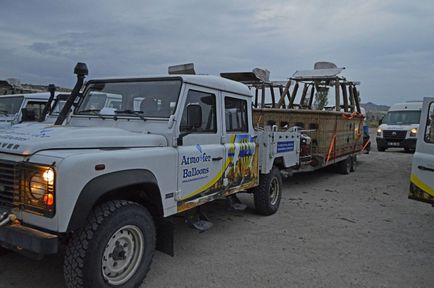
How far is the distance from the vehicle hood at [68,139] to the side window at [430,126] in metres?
3.33

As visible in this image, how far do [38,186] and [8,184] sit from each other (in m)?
0.34

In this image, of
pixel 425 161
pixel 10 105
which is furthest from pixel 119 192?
pixel 10 105

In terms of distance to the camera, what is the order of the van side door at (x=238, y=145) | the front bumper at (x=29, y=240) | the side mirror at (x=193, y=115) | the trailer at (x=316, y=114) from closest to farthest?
the front bumper at (x=29, y=240), the side mirror at (x=193, y=115), the van side door at (x=238, y=145), the trailer at (x=316, y=114)

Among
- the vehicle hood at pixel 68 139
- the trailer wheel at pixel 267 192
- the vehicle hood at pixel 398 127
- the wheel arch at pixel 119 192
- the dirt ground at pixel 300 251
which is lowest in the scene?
the dirt ground at pixel 300 251

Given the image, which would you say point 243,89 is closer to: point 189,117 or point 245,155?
point 245,155

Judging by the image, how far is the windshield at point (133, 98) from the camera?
4.14 meters

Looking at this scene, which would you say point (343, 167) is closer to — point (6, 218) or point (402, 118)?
point (402, 118)

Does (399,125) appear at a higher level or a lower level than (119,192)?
higher

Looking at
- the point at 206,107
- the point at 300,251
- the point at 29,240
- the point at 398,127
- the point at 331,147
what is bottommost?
the point at 300,251

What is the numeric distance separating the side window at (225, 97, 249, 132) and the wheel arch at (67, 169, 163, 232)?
5.30 feet

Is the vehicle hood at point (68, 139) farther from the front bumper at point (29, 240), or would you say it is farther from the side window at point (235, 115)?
the side window at point (235, 115)

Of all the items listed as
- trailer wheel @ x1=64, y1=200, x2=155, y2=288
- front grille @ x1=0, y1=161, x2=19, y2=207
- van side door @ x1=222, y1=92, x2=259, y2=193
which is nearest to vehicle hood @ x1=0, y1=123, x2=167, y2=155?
front grille @ x1=0, y1=161, x2=19, y2=207

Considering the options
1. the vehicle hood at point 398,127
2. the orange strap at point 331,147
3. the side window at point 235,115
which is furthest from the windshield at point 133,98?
the vehicle hood at point 398,127

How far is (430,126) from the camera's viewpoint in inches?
189
